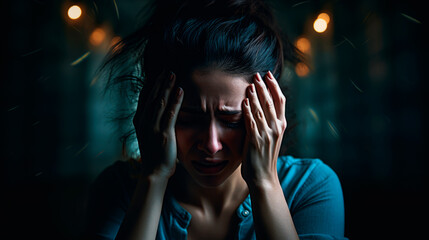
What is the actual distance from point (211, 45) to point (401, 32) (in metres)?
1.42

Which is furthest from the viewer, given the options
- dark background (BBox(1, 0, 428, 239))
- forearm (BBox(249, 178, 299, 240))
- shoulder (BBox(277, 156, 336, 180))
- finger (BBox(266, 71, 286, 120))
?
dark background (BBox(1, 0, 428, 239))

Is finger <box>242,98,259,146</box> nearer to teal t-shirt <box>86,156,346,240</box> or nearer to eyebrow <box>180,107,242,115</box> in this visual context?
eyebrow <box>180,107,242,115</box>

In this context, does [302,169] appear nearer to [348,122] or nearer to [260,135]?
[260,135]

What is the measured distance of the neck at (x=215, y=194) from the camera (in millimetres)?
792

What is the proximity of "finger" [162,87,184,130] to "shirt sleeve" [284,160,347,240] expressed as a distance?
431mm

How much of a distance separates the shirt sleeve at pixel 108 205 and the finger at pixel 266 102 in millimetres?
485

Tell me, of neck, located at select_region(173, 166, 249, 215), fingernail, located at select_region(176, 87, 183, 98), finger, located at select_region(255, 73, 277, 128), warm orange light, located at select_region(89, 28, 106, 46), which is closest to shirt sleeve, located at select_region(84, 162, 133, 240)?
neck, located at select_region(173, 166, 249, 215)

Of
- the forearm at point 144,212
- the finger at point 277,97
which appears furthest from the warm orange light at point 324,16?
the forearm at point 144,212

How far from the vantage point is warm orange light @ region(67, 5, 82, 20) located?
0.93 m

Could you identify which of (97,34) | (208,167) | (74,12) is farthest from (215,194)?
(97,34)

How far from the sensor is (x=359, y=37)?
6.25 feet

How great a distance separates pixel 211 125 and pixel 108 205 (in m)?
0.43

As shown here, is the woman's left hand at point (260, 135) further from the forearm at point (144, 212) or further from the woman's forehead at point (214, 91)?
the forearm at point (144, 212)

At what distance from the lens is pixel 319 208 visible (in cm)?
76
